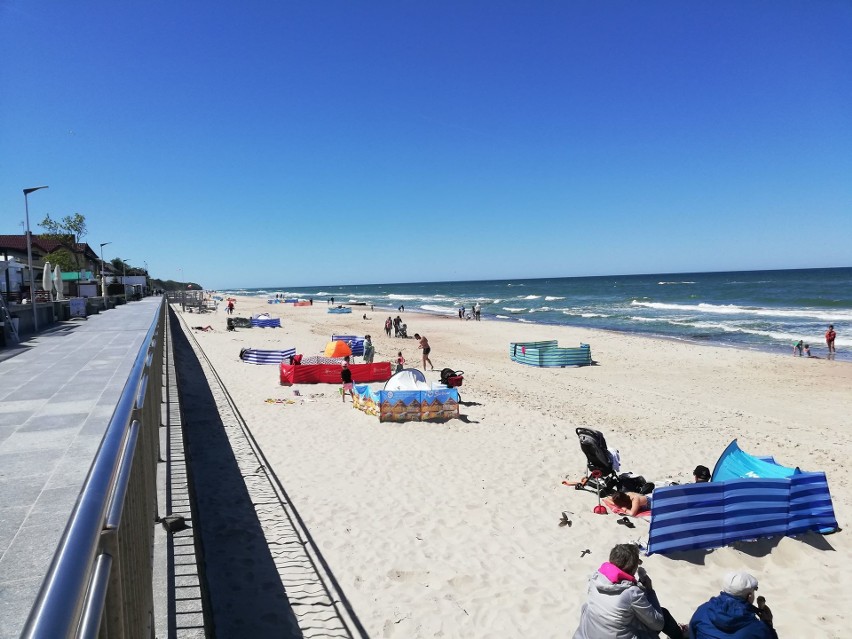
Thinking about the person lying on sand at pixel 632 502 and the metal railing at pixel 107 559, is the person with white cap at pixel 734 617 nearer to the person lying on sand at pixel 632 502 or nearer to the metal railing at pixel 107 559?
the person lying on sand at pixel 632 502

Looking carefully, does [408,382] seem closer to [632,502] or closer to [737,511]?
[632,502]

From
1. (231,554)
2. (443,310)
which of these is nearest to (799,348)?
Result: (231,554)

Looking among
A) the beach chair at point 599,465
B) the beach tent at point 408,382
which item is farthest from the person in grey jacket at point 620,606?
the beach tent at point 408,382

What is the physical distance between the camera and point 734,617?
4.03m

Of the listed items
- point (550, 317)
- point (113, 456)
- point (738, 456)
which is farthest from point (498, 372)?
point (550, 317)

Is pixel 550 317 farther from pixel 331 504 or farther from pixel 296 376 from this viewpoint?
pixel 331 504

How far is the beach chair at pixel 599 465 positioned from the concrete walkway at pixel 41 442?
6470mm

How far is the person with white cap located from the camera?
13.1 ft

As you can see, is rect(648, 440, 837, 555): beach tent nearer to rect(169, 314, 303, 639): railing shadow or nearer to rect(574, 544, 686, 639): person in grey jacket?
rect(574, 544, 686, 639): person in grey jacket

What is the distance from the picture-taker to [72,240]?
4256cm

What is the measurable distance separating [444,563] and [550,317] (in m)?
48.7

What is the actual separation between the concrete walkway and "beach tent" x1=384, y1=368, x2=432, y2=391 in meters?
5.44

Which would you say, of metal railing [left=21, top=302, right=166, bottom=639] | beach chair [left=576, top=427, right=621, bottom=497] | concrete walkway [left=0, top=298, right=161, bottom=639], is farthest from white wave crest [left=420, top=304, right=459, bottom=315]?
metal railing [left=21, top=302, right=166, bottom=639]

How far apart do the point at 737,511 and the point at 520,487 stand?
115 inches
